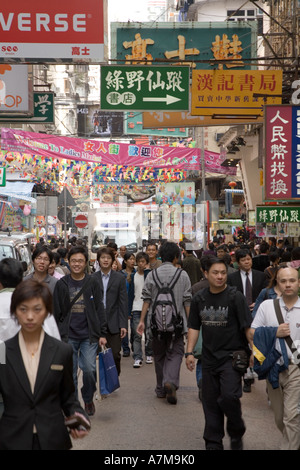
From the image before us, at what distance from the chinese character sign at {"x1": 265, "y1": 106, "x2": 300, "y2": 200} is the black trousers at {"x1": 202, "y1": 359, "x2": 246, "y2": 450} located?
723 centimetres

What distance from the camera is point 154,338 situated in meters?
8.59

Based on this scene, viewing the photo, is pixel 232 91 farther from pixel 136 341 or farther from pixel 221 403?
pixel 221 403

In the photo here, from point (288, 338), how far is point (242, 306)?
0.55 metres

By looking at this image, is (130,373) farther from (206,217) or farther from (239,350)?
(206,217)

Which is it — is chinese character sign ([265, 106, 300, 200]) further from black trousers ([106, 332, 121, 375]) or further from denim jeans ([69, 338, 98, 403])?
denim jeans ([69, 338, 98, 403])

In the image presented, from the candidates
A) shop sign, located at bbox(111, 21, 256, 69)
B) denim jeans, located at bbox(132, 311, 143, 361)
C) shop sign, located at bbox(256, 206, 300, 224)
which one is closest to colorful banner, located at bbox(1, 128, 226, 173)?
shop sign, located at bbox(111, 21, 256, 69)

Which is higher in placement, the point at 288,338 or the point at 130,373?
the point at 288,338

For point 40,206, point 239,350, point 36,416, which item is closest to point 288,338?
point 239,350

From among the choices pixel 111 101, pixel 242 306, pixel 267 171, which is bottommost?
pixel 242 306

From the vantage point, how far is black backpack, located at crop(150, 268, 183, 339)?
8383 mm

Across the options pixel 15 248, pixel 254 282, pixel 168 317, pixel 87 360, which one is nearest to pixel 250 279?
pixel 254 282

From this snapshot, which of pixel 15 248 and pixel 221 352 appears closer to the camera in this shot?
pixel 221 352

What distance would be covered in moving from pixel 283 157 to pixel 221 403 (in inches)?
302

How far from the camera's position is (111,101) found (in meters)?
12.8
